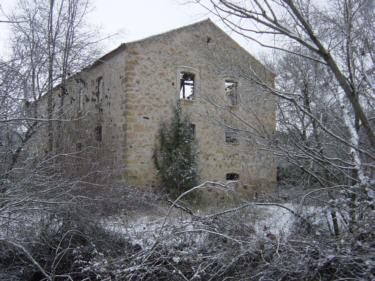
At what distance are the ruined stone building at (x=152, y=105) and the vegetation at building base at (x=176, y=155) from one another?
0.27m

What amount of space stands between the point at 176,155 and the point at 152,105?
204 centimetres

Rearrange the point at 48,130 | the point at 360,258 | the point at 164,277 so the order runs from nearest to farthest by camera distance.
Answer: the point at 360,258 → the point at 164,277 → the point at 48,130

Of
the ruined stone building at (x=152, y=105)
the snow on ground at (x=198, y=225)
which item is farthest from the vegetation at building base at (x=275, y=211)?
the ruined stone building at (x=152, y=105)

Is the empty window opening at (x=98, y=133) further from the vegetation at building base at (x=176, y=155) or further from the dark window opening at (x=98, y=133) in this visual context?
the vegetation at building base at (x=176, y=155)

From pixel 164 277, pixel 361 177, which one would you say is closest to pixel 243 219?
pixel 164 277

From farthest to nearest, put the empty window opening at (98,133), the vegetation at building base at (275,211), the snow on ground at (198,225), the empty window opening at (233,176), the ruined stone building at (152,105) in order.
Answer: the empty window opening at (233,176)
the empty window opening at (98,133)
the ruined stone building at (152,105)
the snow on ground at (198,225)
the vegetation at building base at (275,211)

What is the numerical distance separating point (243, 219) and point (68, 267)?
3063 millimetres

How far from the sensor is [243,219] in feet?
19.6

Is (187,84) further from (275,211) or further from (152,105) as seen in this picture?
(275,211)

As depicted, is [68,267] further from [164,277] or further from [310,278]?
[310,278]

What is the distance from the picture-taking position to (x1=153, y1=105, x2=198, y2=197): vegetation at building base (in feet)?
41.5

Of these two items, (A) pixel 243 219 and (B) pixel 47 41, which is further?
(B) pixel 47 41

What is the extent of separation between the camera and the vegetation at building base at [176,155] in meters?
12.6

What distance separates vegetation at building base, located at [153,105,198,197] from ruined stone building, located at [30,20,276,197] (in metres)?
0.27
